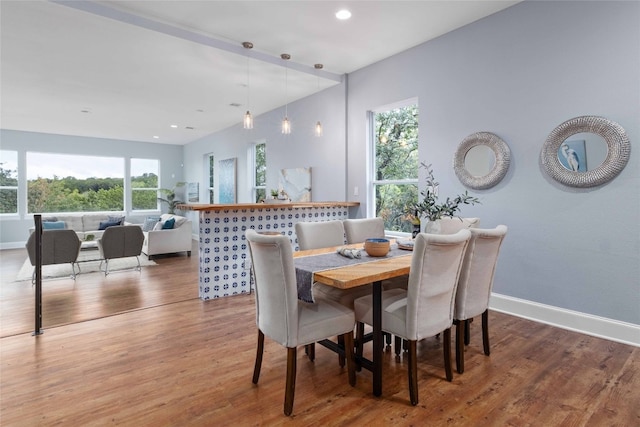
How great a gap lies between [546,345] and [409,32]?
329cm

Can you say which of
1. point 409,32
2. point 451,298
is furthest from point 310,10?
point 451,298

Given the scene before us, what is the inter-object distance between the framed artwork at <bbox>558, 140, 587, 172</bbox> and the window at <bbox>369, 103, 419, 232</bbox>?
5.23 ft

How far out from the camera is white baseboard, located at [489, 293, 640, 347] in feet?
8.97

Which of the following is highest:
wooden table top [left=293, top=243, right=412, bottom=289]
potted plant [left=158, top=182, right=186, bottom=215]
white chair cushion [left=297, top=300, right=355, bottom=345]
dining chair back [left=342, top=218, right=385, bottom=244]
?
potted plant [left=158, top=182, right=186, bottom=215]

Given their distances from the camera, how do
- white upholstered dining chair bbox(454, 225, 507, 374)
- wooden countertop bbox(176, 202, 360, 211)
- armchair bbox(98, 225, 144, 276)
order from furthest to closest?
1. armchair bbox(98, 225, 144, 276)
2. wooden countertop bbox(176, 202, 360, 211)
3. white upholstered dining chair bbox(454, 225, 507, 374)

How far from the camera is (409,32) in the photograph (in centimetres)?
376

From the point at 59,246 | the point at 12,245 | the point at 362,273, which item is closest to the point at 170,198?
the point at 12,245

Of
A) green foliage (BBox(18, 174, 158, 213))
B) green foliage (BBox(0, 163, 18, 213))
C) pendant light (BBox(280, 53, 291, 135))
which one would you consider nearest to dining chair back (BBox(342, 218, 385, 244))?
pendant light (BBox(280, 53, 291, 135))

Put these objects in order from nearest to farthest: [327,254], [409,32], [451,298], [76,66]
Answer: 1. [451,298]
2. [327,254]
3. [409,32]
4. [76,66]

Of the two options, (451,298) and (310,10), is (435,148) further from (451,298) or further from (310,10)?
(451,298)

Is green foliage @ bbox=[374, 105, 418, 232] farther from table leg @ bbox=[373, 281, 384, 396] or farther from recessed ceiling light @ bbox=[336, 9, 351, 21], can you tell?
table leg @ bbox=[373, 281, 384, 396]

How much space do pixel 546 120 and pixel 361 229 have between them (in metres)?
1.93

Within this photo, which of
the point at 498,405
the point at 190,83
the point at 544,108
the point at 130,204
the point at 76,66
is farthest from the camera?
the point at 130,204

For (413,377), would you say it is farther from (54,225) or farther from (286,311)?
(54,225)
